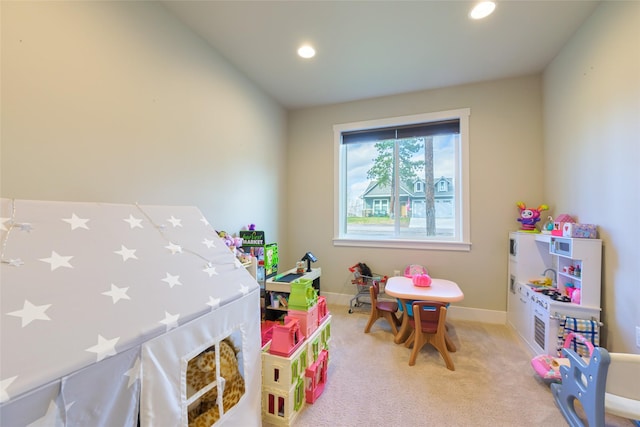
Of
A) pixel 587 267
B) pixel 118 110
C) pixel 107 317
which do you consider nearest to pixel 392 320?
pixel 587 267

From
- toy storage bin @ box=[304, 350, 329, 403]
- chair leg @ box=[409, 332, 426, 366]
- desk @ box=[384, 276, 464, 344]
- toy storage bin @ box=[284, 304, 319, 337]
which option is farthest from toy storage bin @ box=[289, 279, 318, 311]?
chair leg @ box=[409, 332, 426, 366]

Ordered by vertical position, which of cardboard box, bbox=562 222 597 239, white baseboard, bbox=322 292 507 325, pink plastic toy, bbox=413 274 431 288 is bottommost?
white baseboard, bbox=322 292 507 325

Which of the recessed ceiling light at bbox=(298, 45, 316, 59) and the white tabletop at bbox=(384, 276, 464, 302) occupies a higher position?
the recessed ceiling light at bbox=(298, 45, 316, 59)

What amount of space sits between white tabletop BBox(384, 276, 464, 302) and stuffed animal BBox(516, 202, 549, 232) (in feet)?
3.54

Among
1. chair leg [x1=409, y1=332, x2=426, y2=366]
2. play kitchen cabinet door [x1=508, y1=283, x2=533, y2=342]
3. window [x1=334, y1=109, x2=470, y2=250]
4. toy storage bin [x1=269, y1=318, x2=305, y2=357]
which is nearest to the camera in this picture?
toy storage bin [x1=269, y1=318, x2=305, y2=357]

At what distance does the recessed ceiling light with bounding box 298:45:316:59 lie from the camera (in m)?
2.41

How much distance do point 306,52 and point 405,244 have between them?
2.48 metres

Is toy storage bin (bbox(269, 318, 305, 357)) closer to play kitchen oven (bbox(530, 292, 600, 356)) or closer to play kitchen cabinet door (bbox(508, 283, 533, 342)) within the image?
play kitchen oven (bbox(530, 292, 600, 356))

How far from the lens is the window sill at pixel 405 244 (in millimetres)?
3102

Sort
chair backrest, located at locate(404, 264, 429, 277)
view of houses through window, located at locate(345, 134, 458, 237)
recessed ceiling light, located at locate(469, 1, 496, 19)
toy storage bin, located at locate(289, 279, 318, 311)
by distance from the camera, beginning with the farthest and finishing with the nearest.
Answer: view of houses through window, located at locate(345, 134, 458, 237)
chair backrest, located at locate(404, 264, 429, 277)
recessed ceiling light, located at locate(469, 1, 496, 19)
toy storage bin, located at locate(289, 279, 318, 311)

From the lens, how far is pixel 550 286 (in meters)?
2.47

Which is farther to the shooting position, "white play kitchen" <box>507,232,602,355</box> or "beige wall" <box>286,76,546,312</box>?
"beige wall" <box>286,76,546,312</box>

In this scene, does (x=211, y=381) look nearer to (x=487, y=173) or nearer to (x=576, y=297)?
(x=576, y=297)

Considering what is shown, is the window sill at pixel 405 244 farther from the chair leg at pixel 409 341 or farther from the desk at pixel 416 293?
the chair leg at pixel 409 341
